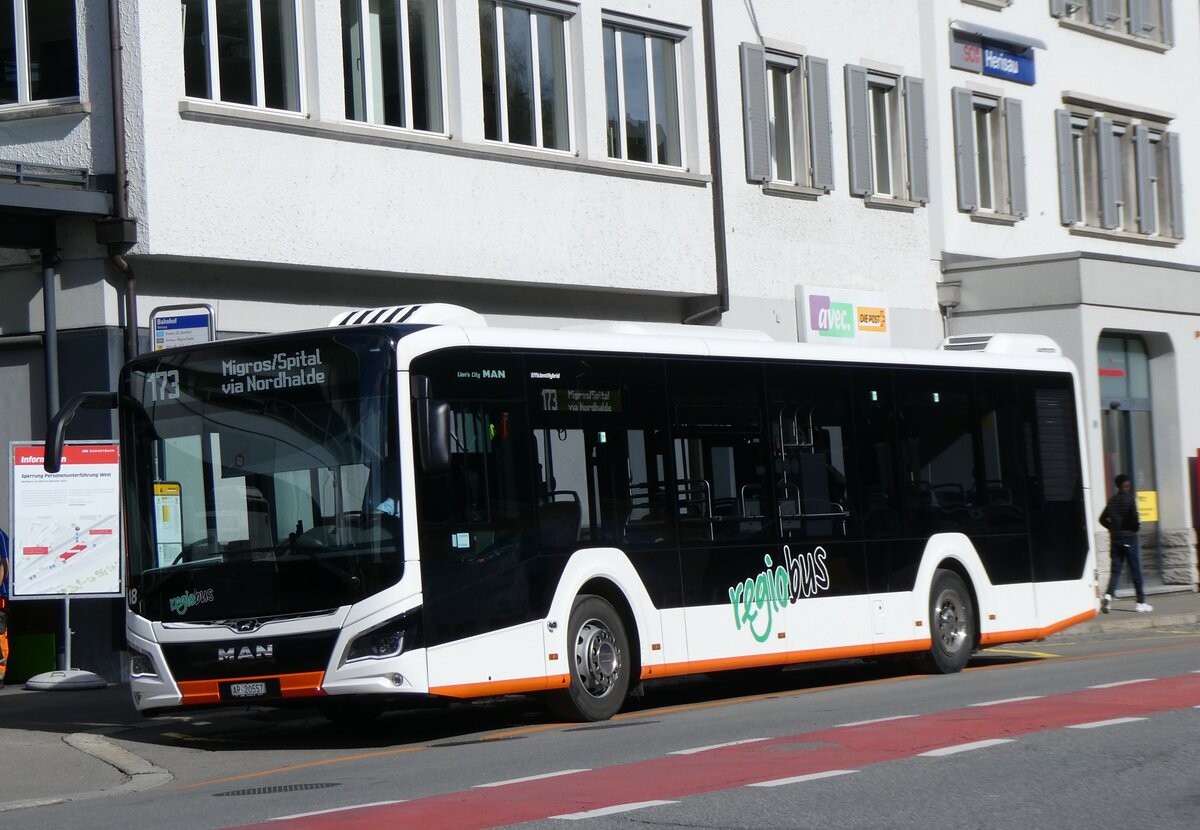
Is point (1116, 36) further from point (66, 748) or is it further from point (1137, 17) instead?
point (66, 748)

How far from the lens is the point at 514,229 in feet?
68.5

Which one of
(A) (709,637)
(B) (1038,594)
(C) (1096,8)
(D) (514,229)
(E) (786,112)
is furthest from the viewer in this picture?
(C) (1096,8)

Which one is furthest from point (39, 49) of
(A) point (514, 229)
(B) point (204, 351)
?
(B) point (204, 351)

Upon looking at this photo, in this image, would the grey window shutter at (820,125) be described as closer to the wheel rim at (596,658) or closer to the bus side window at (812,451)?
the bus side window at (812,451)

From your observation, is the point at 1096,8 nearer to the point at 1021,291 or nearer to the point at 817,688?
the point at 1021,291

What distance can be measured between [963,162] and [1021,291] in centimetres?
250

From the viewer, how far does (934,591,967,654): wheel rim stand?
54.4 ft

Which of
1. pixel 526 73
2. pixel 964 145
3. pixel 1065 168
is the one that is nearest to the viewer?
pixel 526 73

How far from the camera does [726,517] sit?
14.4 meters

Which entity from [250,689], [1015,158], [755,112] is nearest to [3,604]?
[250,689]

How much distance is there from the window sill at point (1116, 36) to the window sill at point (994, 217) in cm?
369

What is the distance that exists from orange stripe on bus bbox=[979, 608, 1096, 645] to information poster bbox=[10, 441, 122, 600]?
7941mm

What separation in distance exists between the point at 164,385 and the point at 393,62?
8.13 m

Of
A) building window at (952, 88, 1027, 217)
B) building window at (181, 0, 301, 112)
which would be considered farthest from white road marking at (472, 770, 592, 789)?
building window at (952, 88, 1027, 217)
